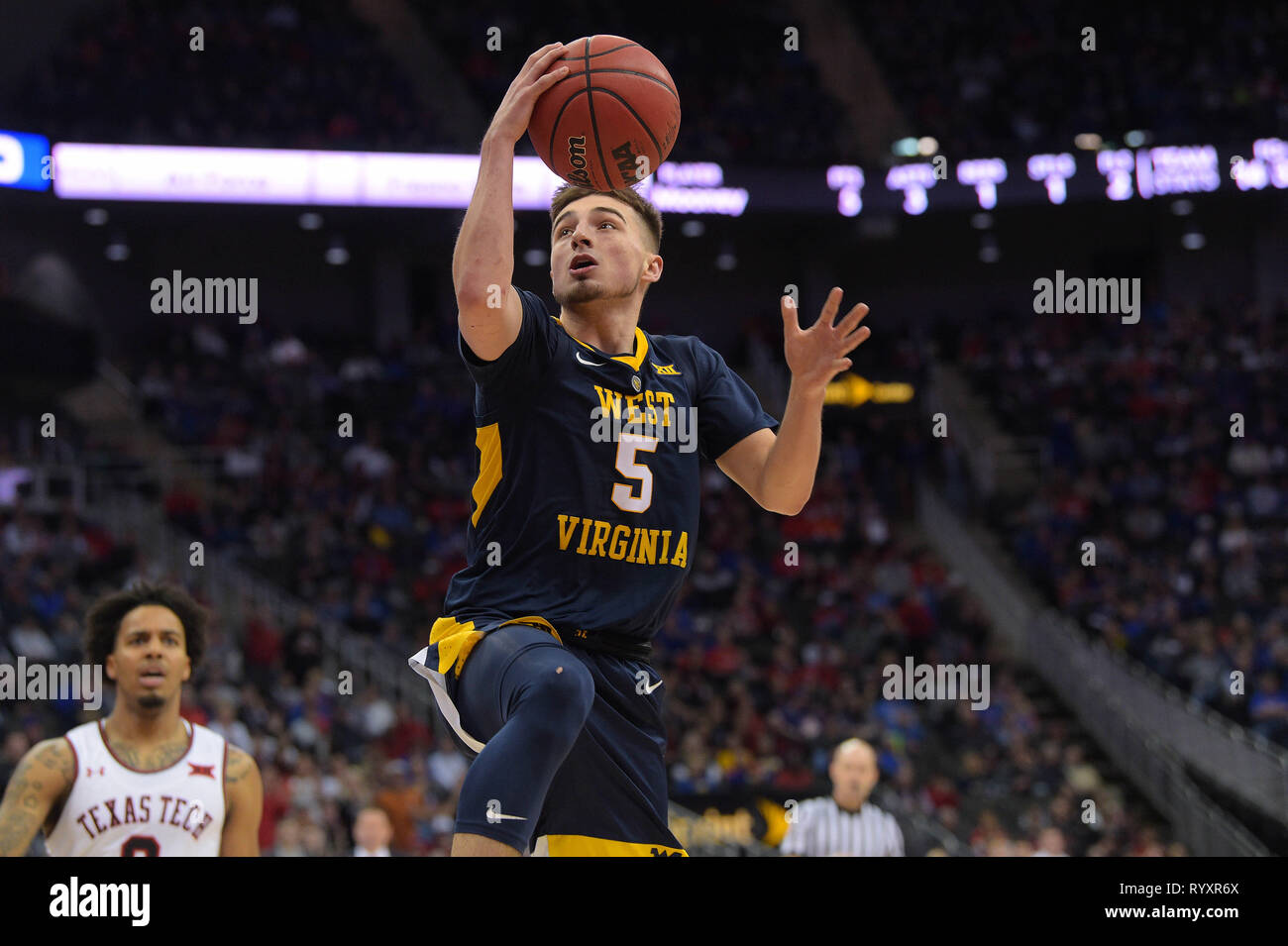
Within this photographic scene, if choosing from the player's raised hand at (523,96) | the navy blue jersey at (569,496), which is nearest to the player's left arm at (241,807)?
the navy blue jersey at (569,496)

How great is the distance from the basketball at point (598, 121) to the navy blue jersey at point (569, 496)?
0.45m

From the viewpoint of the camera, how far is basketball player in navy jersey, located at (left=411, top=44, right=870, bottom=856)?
3.48 meters

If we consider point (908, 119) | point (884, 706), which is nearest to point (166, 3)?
point (908, 119)

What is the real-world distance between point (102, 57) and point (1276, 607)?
51.8ft

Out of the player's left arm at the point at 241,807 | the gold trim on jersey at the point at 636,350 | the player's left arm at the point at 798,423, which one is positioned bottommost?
the player's left arm at the point at 241,807

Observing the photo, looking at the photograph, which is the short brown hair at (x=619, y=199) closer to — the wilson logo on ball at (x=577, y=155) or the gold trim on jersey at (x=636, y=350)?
the wilson logo on ball at (x=577, y=155)

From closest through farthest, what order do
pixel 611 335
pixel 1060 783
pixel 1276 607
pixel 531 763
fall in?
pixel 531 763 → pixel 611 335 → pixel 1060 783 → pixel 1276 607

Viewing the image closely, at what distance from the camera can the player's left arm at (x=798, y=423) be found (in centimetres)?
379

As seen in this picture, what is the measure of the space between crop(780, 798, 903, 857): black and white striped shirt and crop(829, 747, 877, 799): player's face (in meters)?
0.16

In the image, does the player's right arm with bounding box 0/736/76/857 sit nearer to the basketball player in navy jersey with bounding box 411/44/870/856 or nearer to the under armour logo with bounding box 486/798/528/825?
the basketball player in navy jersey with bounding box 411/44/870/856
